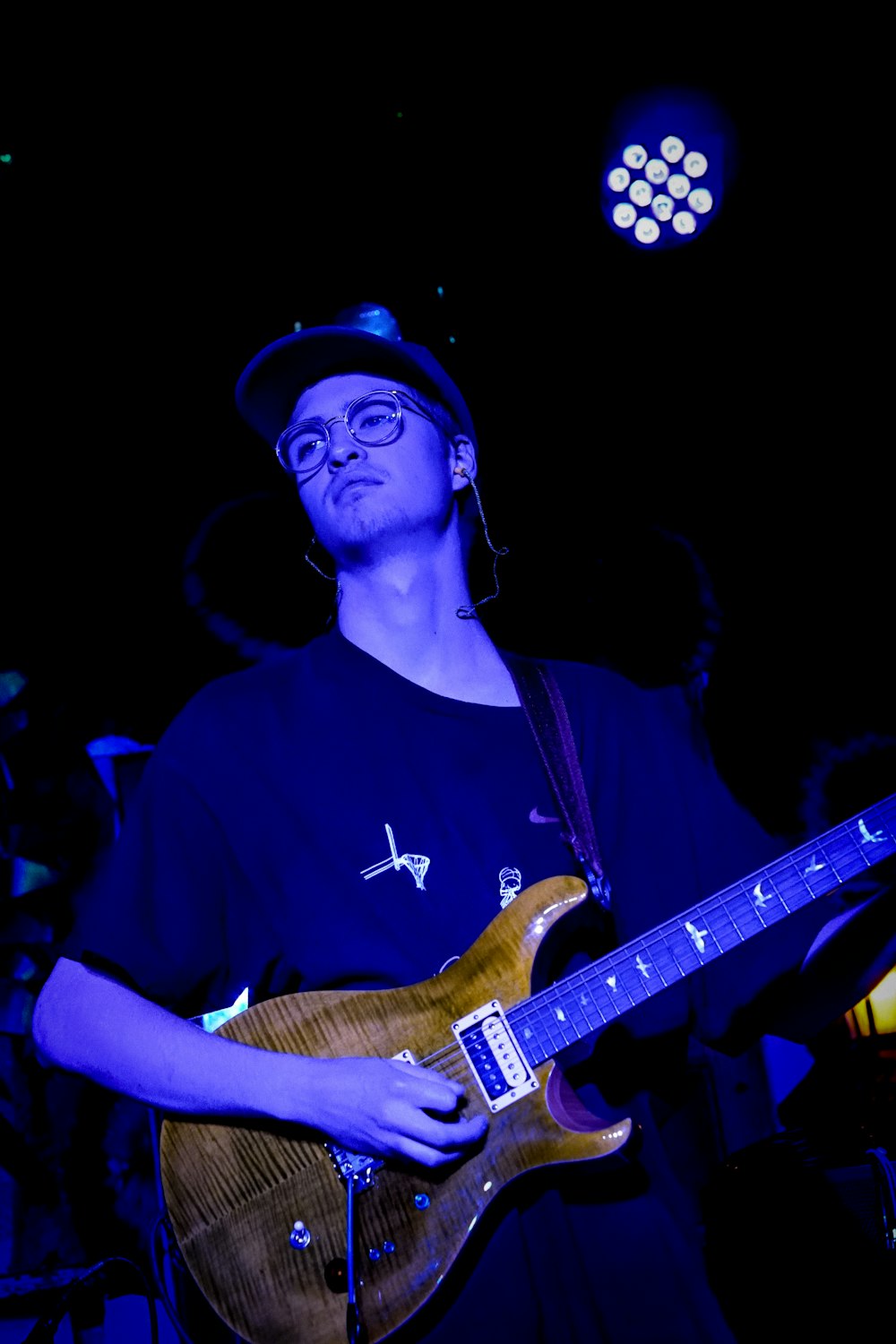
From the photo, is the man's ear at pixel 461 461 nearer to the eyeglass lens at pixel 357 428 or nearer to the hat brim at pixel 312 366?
the hat brim at pixel 312 366

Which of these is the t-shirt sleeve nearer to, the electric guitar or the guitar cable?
the electric guitar

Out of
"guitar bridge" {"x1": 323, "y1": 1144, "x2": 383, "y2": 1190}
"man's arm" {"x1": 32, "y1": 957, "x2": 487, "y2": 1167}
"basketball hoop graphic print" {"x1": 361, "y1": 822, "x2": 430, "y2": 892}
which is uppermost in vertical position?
"basketball hoop graphic print" {"x1": 361, "y1": 822, "x2": 430, "y2": 892}

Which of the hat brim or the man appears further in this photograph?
the hat brim

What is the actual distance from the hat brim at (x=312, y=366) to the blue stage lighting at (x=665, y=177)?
145cm

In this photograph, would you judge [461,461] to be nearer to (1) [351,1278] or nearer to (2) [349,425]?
(2) [349,425]

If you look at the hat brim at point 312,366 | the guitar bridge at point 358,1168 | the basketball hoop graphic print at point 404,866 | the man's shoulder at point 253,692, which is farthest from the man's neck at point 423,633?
the guitar bridge at point 358,1168

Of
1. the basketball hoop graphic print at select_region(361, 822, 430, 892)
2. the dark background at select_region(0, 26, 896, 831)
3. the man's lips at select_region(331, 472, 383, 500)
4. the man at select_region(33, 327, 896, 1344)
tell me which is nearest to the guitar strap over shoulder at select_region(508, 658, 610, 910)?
the man at select_region(33, 327, 896, 1344)

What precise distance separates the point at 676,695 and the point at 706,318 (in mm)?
1607

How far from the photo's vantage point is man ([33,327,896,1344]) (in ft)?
5.32

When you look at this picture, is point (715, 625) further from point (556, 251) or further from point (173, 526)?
point (173, 526)

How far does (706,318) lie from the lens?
3.71 m

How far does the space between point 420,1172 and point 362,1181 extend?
0.11 metres

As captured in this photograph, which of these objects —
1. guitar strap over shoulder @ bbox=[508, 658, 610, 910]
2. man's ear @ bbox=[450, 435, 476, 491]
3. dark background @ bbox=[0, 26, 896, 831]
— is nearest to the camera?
guitar strap over shoulder @ bbox=[508, 658, 610, 910]

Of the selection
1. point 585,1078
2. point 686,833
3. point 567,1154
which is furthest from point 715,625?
point 567,1154
